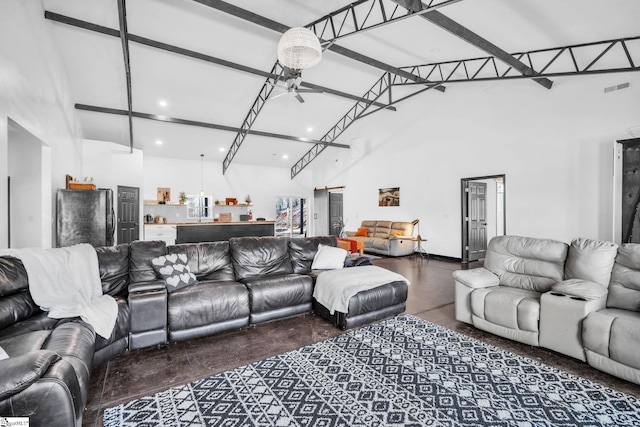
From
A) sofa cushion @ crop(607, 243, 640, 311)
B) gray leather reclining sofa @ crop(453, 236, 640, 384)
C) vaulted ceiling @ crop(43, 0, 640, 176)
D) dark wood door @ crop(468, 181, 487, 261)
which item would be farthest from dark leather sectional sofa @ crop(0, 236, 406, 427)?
dark wood door @ crop(468, 181, 487, 261)

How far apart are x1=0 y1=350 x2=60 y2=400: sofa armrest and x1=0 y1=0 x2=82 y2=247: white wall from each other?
259 cm

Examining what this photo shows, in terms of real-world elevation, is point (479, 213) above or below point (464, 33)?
below

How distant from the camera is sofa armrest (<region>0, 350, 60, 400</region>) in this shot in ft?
3.87

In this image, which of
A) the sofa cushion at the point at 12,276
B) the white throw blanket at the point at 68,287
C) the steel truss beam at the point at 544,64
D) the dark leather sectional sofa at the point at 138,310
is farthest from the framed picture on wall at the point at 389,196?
the sofa cushion at the point at 12,276

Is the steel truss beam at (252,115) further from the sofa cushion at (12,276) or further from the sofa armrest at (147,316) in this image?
the sofa cushion at (12,276)

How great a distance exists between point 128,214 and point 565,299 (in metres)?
9.13

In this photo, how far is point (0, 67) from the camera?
116 inches

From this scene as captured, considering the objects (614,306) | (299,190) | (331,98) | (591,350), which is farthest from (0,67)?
(299,190)

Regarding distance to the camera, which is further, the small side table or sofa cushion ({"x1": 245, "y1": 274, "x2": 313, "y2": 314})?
the small side table

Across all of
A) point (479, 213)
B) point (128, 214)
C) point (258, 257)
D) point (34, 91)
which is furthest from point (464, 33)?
point (128, 214)

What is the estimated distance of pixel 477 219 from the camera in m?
7.61

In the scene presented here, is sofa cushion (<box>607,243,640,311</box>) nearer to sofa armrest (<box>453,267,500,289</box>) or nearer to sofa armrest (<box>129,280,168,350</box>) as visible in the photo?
sofa armrest (<box>453,267,500,289</box>)

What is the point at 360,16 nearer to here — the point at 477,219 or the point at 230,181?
the point at 477,219

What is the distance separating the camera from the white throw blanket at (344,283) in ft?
10.3
